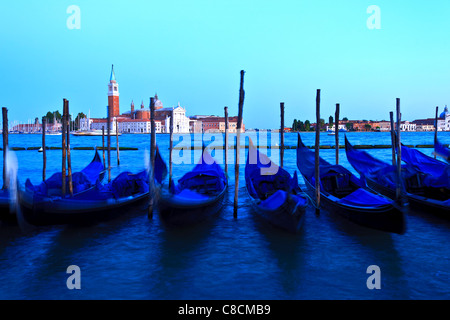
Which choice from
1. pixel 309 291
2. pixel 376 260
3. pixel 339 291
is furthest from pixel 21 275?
pixel 376 260

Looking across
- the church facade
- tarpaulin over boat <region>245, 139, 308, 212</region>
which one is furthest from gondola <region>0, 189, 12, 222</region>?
the church facade

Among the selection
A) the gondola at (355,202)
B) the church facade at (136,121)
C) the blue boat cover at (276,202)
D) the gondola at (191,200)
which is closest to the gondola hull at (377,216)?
the gondola at (355,202)

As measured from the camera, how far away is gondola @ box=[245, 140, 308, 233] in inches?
185

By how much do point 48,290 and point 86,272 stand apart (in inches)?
20.2

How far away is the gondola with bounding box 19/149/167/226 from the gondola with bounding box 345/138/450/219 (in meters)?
4.22

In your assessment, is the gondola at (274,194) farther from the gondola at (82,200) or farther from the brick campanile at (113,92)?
the brick campanile at (113,92)

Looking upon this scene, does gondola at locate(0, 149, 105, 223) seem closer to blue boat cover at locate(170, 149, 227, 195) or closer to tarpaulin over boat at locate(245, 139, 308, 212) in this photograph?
blue boat cover at locate(170, 149, 227, 195)

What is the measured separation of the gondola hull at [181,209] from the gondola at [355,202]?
1.98 m

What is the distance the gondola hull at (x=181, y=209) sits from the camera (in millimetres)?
4879

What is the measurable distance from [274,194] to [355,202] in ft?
3.72

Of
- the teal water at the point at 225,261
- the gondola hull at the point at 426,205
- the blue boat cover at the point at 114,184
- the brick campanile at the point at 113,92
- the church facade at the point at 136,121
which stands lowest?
the teal water at the point at 225,261

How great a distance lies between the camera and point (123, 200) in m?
6.00

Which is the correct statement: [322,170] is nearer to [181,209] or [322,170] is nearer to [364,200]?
[364,200]
